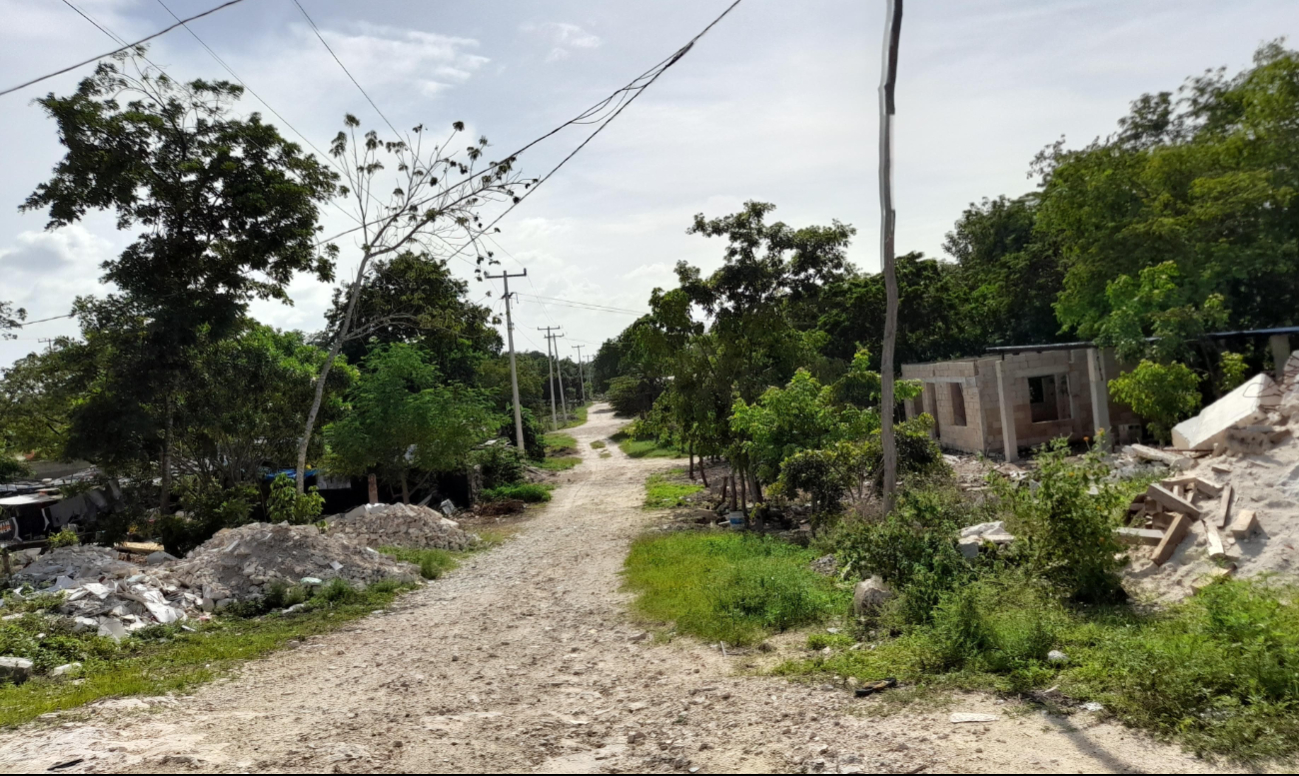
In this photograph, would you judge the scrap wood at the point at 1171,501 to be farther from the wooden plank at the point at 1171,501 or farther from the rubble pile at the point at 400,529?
the rubble pile at the point at 400,529

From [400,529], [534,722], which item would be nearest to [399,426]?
[400,529]

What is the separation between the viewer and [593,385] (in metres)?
119

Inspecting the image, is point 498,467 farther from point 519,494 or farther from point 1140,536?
point 1140,536

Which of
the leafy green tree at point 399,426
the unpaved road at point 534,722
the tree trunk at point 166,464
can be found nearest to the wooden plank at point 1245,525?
the unpaved road at point 534,722

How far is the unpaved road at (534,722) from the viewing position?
16.6 feet

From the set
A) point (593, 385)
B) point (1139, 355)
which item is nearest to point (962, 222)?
point (1139, 355)

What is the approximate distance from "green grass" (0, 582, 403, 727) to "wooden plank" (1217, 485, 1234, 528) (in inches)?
425

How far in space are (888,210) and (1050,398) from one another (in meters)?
18.6

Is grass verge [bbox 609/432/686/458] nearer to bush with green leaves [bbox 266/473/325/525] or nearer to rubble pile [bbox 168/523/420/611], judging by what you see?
bush with green leaves [bbox 266/473/325/525]

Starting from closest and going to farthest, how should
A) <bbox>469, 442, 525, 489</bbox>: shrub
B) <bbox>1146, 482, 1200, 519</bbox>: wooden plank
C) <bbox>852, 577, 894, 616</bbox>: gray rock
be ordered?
<bbox>852, 577, 894, 616</bbox>: gray rock < <bbox>1146, 482, 1200, 519</bbox>: wooden plank < <bbox>469, 442, 525, 489</bbox>: shrub

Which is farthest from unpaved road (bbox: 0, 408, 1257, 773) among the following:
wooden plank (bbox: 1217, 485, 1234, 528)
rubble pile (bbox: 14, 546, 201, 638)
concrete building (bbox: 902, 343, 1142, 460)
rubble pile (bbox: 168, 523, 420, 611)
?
concrete building (bbox: 902, 343, 1142, 460)

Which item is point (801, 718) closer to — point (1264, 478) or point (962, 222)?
point (1264, 478)

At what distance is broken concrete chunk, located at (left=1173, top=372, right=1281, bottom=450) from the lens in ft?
41.9

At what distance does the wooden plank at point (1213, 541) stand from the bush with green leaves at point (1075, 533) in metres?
1.15
